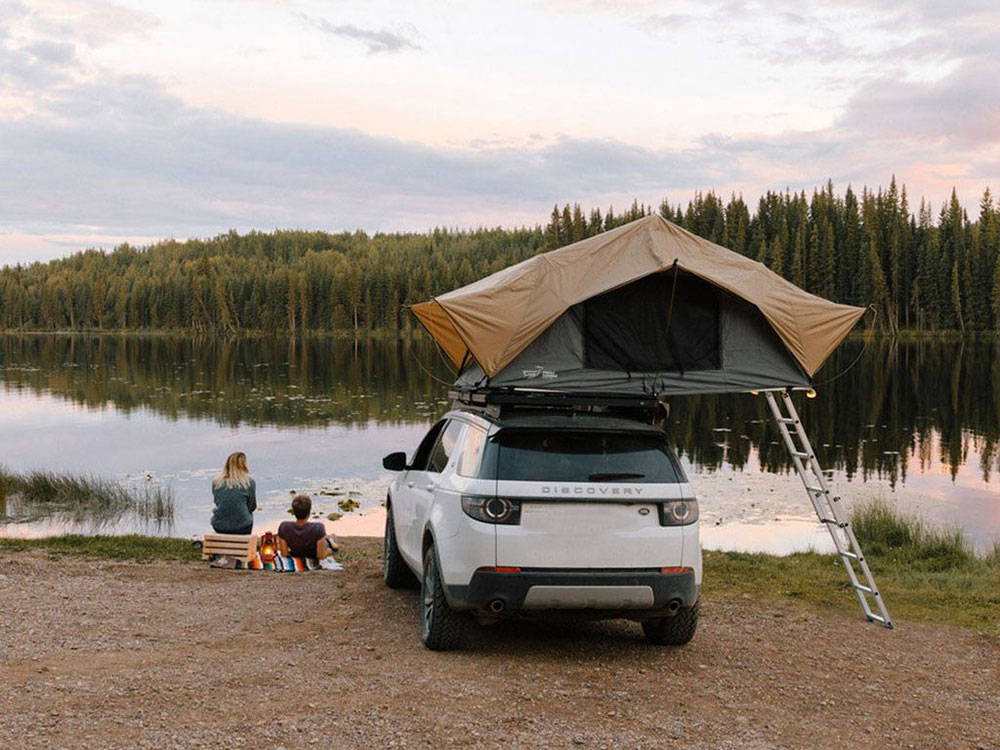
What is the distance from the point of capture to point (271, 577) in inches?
497

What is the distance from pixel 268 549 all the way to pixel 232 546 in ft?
1.64

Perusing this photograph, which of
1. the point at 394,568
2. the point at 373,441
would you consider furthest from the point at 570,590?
the point at 373,441

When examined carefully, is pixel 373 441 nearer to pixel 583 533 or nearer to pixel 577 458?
pixel 577 458

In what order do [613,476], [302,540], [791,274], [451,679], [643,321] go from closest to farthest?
1. [451,679]
2. [613,476]
3. [643,321]
4. [302,540]
5. [791,274]

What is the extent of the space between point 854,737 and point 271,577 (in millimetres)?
7806

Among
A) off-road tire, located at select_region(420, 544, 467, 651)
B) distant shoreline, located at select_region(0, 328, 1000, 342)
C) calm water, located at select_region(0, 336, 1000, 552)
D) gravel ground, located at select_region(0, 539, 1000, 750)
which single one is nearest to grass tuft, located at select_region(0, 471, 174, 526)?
calm water, located at select_region(0, 336, 1000, 552)

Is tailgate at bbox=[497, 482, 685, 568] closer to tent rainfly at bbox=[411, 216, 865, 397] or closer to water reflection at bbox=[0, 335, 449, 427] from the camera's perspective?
tent rainfly at bbox=[411, 216, 865, 397]

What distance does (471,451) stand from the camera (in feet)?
28.1

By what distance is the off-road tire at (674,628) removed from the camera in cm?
873

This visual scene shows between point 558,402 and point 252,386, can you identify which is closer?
point 558,402

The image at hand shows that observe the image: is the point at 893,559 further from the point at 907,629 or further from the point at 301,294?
the point at 301,294

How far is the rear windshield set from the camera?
8031mm

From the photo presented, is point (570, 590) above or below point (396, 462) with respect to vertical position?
below

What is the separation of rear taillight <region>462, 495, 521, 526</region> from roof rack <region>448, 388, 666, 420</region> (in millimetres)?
1048
